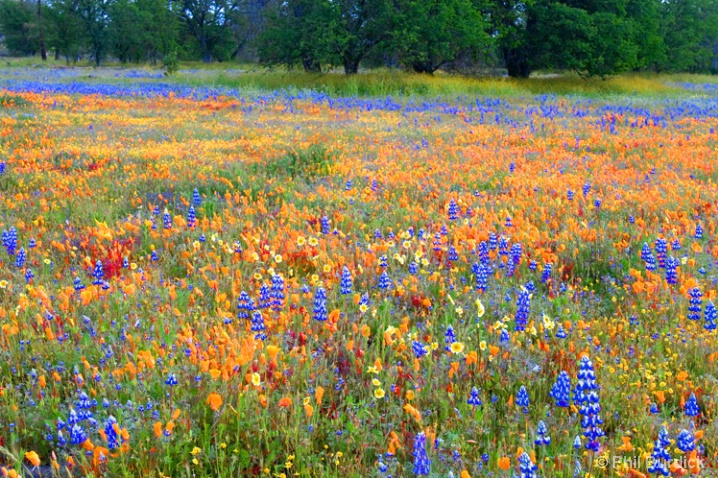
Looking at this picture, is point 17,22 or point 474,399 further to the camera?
point 17,22

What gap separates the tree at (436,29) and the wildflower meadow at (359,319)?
1776cm

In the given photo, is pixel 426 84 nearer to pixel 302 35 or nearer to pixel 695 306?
pixel 302 35

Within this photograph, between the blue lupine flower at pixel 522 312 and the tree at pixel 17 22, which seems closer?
the blue lupine flower at pixel 522 312

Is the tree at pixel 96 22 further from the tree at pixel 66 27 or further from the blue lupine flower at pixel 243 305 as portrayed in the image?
the blue lupine flower at pixel 243 305

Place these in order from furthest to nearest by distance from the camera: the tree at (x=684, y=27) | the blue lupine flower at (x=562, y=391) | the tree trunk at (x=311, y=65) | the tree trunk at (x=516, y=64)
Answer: the tree at (x=684, y=27)
the tree trunk at (x=516, y=64)
the tree trunk at (x=311, y=65)
the blue lupine flower at (x=562, y=391)

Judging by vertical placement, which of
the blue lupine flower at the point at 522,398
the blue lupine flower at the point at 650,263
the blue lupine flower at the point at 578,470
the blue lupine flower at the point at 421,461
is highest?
the blue lupine flower at the point at 650,263

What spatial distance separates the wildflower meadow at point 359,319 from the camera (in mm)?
2680

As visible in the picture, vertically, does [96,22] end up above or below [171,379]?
above

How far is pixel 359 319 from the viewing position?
3.95 meters

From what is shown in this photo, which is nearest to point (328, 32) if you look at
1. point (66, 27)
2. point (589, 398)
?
point (589, 398)

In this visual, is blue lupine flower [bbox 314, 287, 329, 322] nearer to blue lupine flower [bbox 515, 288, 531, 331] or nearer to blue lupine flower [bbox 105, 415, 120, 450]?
blue lupine flower [bbox 515, 288, 531, 331]

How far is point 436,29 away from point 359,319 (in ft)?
79.0

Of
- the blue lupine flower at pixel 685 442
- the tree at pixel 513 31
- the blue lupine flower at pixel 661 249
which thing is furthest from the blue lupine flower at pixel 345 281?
the tree at pixel 513 31

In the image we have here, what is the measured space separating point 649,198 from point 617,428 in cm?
462
